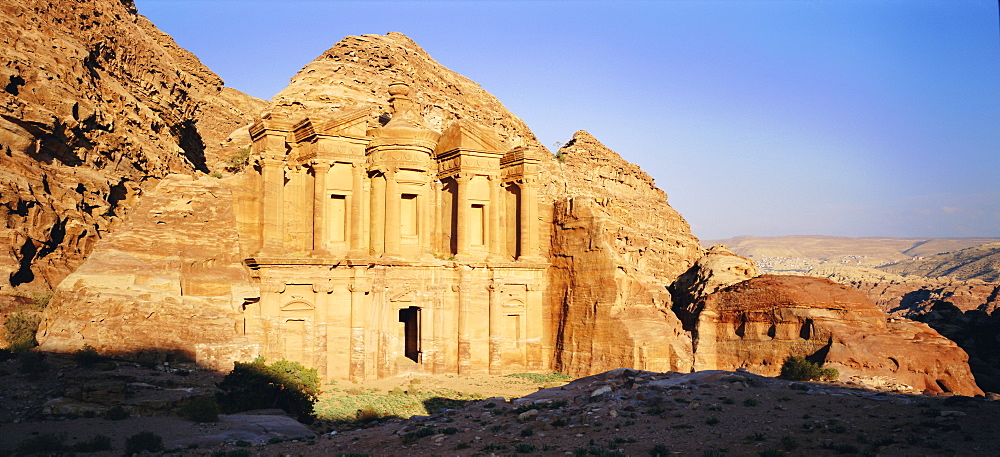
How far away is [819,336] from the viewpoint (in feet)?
91.7

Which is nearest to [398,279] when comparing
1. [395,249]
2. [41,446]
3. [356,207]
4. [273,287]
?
[395,249]

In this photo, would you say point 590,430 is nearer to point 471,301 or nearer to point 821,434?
point 821,434

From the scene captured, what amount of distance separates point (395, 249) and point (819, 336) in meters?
17.9

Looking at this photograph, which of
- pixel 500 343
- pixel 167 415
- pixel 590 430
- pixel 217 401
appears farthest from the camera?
pixel 500 343

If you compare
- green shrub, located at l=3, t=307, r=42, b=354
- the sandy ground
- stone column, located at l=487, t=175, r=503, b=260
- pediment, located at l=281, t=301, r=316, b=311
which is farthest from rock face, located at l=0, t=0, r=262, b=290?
stone column, located at l=487, t=175, r=503, b=260

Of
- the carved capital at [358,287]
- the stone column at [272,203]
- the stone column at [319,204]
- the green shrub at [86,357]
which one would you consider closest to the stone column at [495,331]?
the carved capital at [358,287]

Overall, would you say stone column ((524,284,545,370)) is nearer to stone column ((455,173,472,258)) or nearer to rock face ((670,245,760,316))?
stone column ((455,173,472,258))

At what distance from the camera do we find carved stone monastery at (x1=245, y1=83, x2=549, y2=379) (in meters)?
30.0

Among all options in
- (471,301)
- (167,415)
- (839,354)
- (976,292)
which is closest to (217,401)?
(167,415)

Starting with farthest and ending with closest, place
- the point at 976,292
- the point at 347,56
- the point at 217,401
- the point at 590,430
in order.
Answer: the point at 976,292 → the point at 347,56 → the point at 217,401 → the point at 590,430

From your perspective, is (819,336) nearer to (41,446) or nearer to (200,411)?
(200,411)

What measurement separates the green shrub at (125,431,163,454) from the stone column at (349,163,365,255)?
50.6 ft

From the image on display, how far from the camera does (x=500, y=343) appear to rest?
112 feet

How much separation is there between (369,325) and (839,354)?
18547mm
